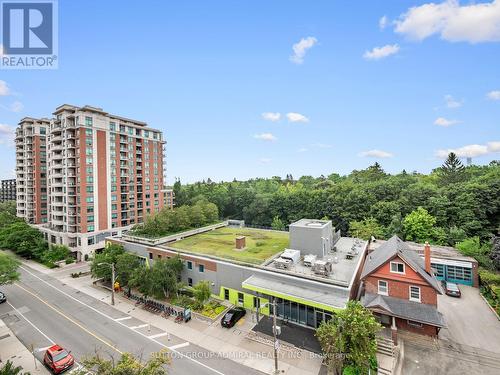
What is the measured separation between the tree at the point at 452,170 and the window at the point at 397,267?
54517 mm

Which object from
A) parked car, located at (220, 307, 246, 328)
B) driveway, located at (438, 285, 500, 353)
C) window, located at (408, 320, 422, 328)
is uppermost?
window, located at (408, 320, 422, 328)

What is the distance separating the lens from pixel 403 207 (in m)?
54.9

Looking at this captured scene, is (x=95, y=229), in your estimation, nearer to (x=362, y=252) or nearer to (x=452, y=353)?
(x=362, y=252)

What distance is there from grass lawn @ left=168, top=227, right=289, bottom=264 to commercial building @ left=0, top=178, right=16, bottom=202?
132795 mm

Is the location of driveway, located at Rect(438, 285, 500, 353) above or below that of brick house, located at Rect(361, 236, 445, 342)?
below

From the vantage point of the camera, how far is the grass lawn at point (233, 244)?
35844mm

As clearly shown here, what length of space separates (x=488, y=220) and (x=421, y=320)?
133ft

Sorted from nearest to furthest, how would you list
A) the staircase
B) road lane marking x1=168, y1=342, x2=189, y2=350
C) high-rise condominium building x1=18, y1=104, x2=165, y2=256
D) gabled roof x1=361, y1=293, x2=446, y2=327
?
1. the staircase
2. gabled roof x1=361, y1=293, x2=446, y2=327
3. road lane marking x1=168, y1=342, x2=189, y2=350
4. high-rise condominium building x1=18, y1=104, x2=165, y2=256

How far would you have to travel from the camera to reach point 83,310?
30.4 metres

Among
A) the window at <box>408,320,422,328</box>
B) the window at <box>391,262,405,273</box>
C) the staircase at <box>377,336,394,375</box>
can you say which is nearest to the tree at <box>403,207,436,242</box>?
the window at <box>391,262,405,273</box>

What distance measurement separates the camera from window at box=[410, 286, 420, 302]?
24469 mm

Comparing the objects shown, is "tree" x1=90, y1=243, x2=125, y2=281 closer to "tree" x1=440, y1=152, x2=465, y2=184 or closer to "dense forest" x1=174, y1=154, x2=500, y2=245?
"dense forest" x1=174, y1=154, x2=500, y2=245

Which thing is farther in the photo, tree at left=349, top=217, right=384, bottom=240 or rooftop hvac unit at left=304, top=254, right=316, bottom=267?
tree at left=349, top=217, right=384, bottom=240

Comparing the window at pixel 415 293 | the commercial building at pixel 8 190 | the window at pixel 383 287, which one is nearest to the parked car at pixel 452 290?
the window at pixel 415 293
